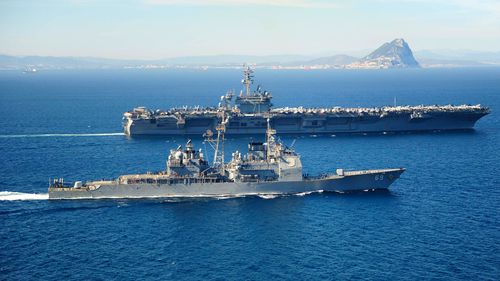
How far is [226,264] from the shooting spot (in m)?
32.6

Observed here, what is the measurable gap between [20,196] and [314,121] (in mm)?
40179

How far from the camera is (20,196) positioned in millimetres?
44562

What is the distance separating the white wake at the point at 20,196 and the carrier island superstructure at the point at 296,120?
94.7 ft

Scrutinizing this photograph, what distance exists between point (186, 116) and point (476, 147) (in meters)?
33.5

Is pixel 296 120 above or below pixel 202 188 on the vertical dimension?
above

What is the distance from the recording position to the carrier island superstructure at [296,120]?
2933 inches

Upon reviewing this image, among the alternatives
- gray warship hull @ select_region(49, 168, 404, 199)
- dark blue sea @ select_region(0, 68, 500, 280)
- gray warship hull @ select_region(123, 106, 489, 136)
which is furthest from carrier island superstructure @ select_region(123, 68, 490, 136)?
gray warship hull @ select_region(49, 168, 404, 199)

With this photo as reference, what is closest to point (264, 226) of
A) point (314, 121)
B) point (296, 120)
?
point (296, 120)

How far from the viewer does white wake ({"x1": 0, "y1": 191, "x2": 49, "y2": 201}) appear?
44.2m

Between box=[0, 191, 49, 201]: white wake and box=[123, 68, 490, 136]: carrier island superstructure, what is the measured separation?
28852 millimetres

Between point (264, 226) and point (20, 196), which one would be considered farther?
point (20, 196)

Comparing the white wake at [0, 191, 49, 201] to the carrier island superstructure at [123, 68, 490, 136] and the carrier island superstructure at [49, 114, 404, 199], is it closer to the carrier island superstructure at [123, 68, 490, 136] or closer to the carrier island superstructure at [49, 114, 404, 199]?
the carrier island superstructure at [49, 114, 404, 199]

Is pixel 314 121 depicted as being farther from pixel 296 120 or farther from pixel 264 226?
pixel 264 226

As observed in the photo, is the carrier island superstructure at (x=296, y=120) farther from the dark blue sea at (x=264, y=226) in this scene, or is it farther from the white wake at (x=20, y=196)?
the white wake at (x=20, y=196)
